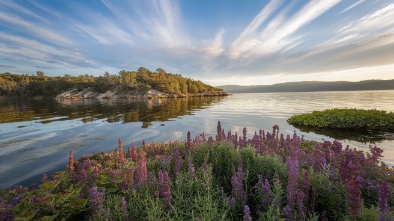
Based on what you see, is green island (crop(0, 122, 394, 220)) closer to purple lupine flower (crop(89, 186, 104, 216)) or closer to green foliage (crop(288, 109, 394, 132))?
purple lupine flower (crop(89, 186, 104, 216))

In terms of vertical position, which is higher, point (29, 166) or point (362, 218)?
point (362, 218)

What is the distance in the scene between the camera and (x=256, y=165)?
19.6 ft

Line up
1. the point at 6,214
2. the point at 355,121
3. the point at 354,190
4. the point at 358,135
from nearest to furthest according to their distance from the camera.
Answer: the point at 354,190
the point at 6,214
the point at 358,135
the point at 355,121

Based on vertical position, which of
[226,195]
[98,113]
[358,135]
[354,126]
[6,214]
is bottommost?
[358,135]

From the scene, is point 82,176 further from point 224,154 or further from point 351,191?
point 351,191

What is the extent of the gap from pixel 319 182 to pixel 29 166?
14.0 metres

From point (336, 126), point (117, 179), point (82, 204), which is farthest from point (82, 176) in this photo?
point (336, 126)

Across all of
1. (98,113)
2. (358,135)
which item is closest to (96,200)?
(358,135)

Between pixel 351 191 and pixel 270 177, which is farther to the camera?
pixel 270 177

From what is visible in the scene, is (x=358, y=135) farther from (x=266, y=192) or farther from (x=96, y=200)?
(x=96, y=200)

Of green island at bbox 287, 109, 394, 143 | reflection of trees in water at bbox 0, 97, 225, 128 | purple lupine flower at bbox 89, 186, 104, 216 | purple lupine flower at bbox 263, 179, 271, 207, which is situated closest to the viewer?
purple lupine flower at bbox 89, 186, 104, 216

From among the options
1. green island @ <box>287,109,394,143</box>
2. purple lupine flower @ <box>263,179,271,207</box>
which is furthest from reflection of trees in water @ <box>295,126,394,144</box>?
purple lupine flower @ <box>263,179,271,207</box>

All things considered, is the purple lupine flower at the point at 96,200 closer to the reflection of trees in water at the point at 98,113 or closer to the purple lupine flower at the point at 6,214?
the purple lupine flower at the point at 6,214

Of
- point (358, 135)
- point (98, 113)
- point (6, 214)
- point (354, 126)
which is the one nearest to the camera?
point (6, 214)
